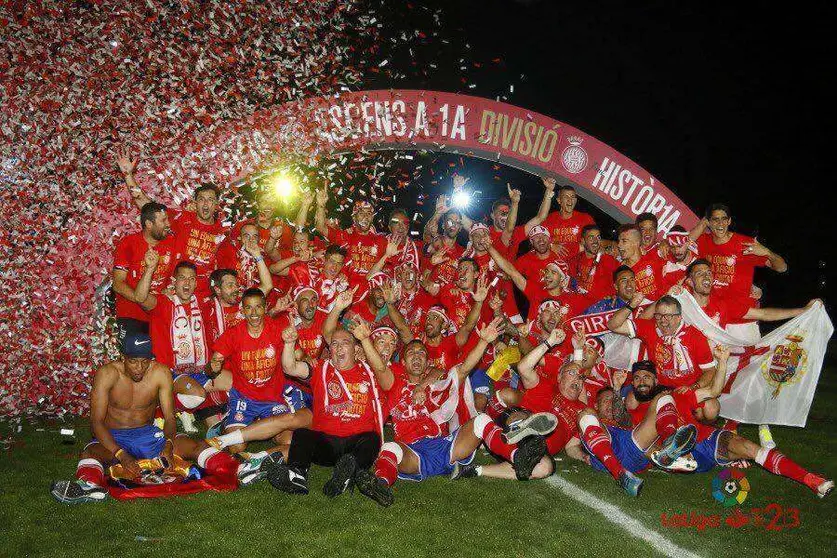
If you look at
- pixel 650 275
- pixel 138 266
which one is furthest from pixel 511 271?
pixel 138 266

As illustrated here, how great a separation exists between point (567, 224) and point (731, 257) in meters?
2.09

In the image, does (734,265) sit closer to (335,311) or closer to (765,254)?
(765,254)

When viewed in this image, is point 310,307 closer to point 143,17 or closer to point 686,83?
point 143,17

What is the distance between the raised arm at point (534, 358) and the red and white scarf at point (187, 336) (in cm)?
323

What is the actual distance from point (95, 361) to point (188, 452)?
244cm

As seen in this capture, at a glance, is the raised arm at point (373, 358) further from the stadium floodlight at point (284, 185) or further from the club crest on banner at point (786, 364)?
the club crest on banner at point (786, 364)

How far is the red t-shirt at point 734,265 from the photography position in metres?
8.02

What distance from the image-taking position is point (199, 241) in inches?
302

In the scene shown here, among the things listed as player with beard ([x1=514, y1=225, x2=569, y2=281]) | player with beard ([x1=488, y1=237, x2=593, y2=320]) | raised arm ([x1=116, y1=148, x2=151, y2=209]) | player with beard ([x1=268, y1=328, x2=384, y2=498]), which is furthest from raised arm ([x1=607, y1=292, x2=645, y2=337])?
raised arm ([x1=116, y1=148, x2=151, y2=209])

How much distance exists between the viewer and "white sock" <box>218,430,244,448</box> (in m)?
6.14

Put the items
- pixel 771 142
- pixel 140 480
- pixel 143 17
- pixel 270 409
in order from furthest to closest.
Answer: pixel 771 142
pixel 143 17
pixel 270 409
pixel 140 480

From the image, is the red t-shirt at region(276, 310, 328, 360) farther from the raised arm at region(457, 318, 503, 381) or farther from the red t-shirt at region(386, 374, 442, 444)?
the raised arm at region(457, 318, 503, 381)

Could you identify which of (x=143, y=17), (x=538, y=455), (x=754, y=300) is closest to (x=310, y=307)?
(x=538, y=455)

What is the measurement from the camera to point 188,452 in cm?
622
